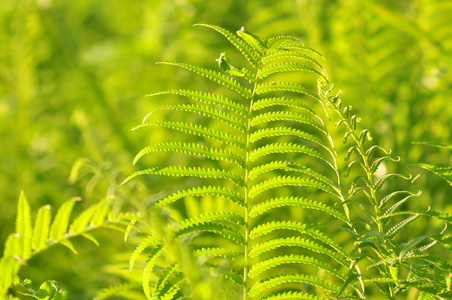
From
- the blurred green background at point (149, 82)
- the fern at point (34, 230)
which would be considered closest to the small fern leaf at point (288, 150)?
the fern at point (34, 230)

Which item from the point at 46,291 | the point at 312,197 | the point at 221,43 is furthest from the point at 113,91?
the point at 46,291

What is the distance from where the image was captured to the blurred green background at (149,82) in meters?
2.20

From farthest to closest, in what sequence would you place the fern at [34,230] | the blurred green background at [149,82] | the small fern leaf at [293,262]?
the blurred green background at [149,82]
the small fern leaf at [293,262]
the fern at [34,230]

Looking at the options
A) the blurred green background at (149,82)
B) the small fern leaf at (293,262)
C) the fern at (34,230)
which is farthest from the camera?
the blurred green background at (149,82)

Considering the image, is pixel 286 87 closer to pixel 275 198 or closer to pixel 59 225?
pixel 275 198

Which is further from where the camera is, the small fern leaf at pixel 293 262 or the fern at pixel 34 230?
the small fern leaf at pixel 293 262

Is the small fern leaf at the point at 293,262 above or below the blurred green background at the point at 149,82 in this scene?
below

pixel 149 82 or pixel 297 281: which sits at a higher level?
pixel 149 82

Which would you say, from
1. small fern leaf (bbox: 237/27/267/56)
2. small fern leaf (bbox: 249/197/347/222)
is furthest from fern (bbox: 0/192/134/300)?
small fern leaf (bbox: 237/27/267/56)

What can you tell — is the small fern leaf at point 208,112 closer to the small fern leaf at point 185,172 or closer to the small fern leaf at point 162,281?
the small fern leaf at point 185,172

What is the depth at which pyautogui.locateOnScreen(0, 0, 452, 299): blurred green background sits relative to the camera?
2195 millimetres

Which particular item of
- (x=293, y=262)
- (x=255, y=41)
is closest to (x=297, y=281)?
(x=293, y=262)

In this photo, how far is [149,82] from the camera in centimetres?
294

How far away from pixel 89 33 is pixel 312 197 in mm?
2992
